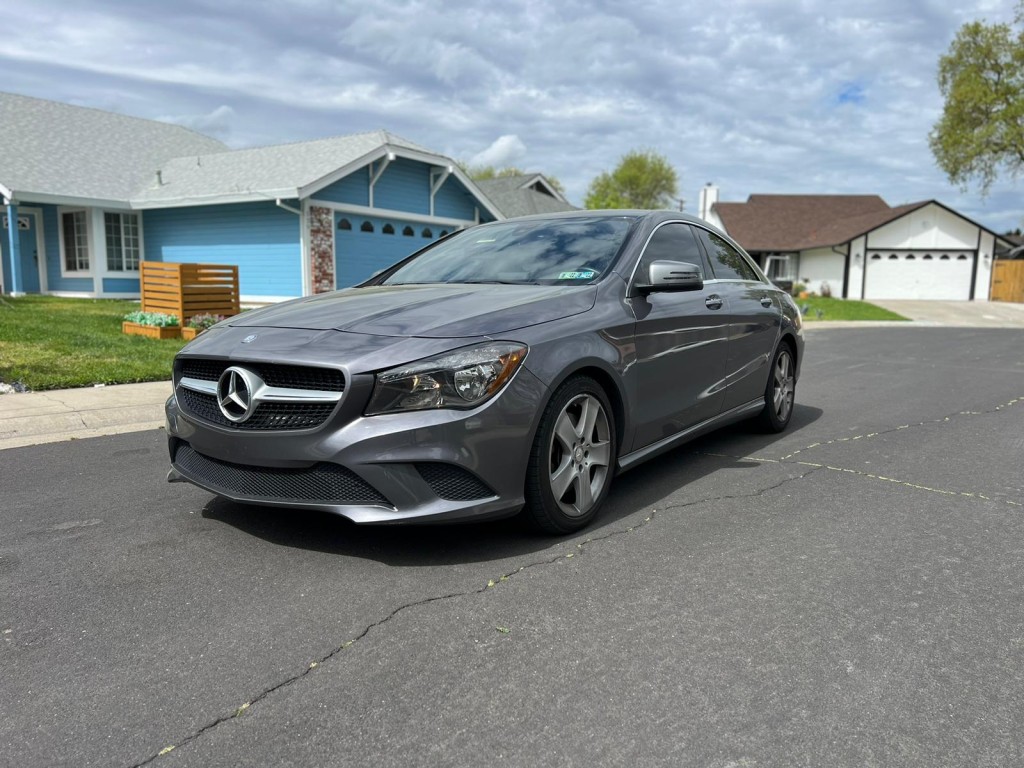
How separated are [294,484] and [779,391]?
4289 mm

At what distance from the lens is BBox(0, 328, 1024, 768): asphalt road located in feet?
7.39

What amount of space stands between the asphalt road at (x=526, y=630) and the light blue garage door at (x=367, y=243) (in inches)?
573

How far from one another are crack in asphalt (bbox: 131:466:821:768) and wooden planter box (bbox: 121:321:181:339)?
977 cm

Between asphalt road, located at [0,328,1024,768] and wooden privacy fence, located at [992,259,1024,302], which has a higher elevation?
wooden privacy fence, located at [992,259,1024,302]

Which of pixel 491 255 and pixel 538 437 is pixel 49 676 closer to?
pixel 538 437

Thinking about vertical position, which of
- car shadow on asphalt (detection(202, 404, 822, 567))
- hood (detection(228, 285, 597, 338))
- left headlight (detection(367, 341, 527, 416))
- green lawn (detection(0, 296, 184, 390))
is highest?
hood (detection(228, 285, 597, 338))

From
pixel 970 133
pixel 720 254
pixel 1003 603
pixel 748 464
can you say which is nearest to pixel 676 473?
pixel 748 464

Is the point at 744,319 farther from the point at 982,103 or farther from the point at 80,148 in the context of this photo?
the point at 982,103

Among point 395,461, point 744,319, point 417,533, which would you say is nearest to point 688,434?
point 744,319

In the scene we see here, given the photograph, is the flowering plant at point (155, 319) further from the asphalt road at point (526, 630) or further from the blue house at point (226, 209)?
the asphalt road at point (526, 630)

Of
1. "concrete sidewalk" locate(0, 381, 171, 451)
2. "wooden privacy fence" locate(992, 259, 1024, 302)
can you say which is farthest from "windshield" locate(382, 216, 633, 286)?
"wooden privacy fence" locate(992, 259, 1024, 302)

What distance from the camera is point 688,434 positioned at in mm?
4941

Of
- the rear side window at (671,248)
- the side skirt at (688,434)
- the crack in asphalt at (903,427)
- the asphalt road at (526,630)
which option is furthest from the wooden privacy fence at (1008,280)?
the rear side window at (671,248)

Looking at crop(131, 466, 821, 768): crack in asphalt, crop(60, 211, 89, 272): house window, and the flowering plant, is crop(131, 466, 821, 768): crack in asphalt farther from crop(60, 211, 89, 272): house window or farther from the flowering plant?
crop(60, 211, 89, 272): house window
